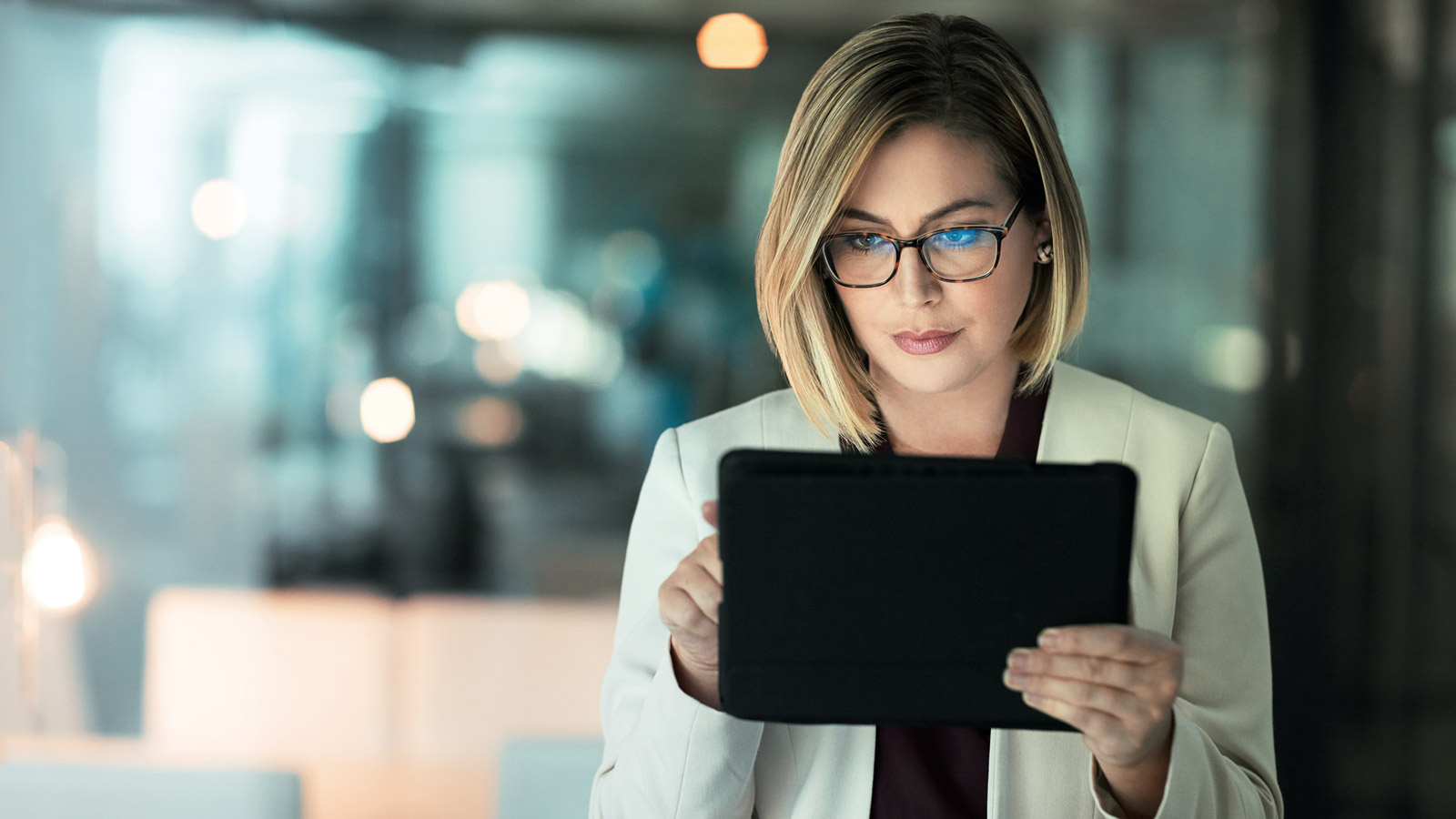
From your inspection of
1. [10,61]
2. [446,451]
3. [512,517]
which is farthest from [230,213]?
[512,517]

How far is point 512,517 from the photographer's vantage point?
287 cm

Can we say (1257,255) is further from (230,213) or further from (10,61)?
(10,61)

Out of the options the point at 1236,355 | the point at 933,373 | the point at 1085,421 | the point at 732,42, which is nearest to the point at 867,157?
the point at 933,373

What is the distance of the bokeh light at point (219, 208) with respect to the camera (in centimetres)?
283

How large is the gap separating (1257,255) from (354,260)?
7.63 feet

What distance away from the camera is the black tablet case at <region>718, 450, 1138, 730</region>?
69cm

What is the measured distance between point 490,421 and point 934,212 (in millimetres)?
2115

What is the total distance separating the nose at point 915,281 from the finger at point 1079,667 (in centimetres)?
33

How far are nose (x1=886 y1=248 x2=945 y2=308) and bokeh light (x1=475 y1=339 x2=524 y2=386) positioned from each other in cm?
203

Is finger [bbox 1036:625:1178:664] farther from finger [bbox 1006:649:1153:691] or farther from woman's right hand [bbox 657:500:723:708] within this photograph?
woman's right hand [bbox 657:500:723:708]

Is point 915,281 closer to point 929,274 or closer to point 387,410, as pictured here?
point 929,274

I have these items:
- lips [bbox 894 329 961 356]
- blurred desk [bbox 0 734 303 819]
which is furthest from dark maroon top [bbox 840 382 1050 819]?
blurred desk [bbox 0 734 303 819]

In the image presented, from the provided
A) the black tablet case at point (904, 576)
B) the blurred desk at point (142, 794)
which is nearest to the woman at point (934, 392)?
the black tablet case at point (904, 576)

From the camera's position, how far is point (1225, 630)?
0.93 m
